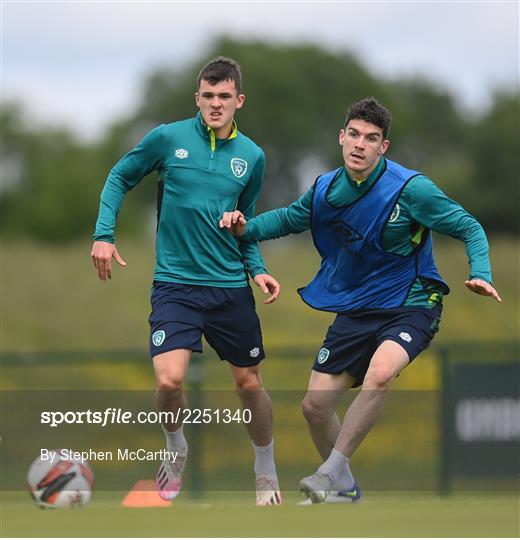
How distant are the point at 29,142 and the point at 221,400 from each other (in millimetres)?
58850

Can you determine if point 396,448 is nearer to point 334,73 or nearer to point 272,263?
point 272,263

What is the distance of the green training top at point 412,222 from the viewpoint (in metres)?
8.75

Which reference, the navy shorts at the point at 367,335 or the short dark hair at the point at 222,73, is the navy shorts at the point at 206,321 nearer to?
the navy shorts at the point at 367,335

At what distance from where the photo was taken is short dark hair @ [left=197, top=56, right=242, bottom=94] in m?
8.88

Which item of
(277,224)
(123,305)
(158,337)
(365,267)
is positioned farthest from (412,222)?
(123,305)

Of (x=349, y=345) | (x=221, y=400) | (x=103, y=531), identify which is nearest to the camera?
(x=103, y=531)

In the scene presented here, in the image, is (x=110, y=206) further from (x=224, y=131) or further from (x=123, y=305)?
(x=123, y=305)

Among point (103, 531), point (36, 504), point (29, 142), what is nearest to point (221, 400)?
point (36, 504)

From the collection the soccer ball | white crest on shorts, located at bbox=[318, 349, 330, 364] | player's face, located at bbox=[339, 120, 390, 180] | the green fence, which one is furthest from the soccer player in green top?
the green fence

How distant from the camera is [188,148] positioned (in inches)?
352

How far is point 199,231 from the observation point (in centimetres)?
889

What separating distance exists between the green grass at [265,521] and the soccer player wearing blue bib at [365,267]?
42 centimetres

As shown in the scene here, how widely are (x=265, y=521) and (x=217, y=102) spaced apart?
9.68 ft
